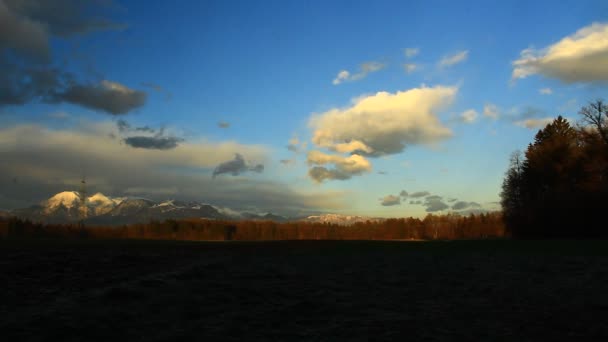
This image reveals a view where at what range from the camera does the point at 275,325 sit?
11.1 metres

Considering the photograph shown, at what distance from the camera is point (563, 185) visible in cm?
6662

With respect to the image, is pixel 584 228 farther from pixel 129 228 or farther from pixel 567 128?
pixel 129 228

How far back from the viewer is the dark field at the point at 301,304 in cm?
1003

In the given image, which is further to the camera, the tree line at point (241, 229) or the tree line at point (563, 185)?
the tree line at point (241, 229)

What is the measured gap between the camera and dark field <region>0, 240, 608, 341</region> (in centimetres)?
1003

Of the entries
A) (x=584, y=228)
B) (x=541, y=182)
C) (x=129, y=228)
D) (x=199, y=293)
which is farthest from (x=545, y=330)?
(x=129, y=228)

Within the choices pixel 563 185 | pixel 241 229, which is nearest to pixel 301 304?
pixel 563 185

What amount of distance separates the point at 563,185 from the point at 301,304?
2565 inches

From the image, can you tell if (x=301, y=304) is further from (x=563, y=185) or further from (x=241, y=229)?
(x=241, y=229)

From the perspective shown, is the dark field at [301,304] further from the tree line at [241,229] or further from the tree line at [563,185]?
the tree line at [241,229]

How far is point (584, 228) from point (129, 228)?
15528 cm

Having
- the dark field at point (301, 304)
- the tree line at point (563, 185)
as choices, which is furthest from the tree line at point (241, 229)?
the dark field at point (301, 304)

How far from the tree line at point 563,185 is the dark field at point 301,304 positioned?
1530 inches

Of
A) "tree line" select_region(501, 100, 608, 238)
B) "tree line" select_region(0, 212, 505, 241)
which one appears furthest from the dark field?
"tree line" select_region(0, 212, 505, 241)
